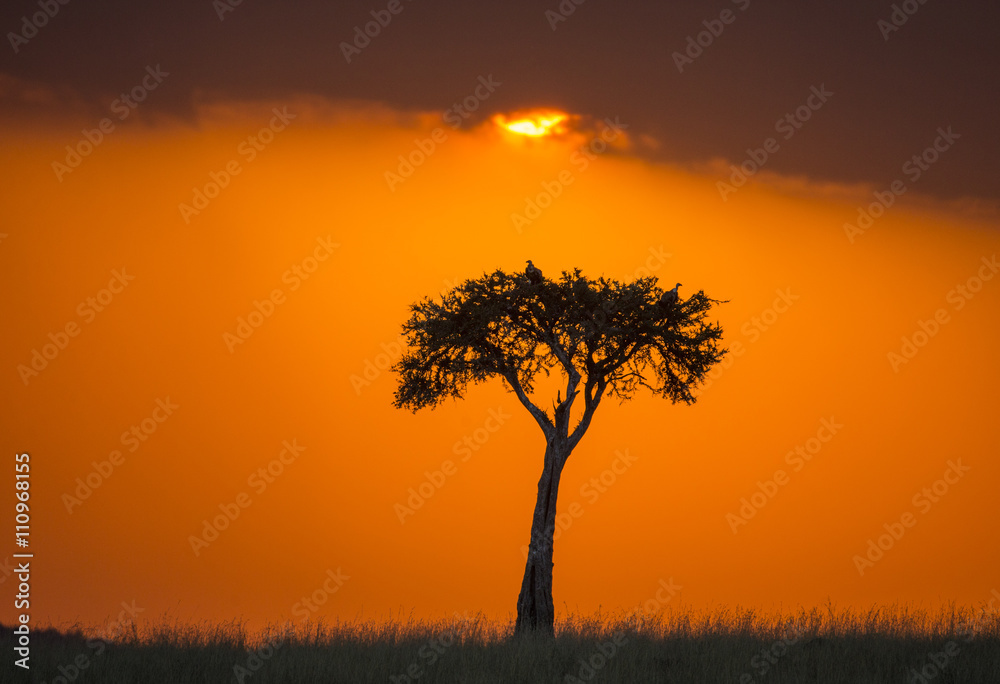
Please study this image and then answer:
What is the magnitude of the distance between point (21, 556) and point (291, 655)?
22.9ft

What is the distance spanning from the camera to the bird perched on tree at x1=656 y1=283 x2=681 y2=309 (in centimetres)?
3091

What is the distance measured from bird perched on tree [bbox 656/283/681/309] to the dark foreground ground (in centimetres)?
1049

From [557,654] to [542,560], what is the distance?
19.6ft

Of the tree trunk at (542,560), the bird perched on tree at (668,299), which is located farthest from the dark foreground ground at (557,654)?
the bird perched on tree at (668,299)

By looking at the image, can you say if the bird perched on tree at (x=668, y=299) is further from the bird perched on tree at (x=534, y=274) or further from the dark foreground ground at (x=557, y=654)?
the dark foreground ground at (x=557, y=654)

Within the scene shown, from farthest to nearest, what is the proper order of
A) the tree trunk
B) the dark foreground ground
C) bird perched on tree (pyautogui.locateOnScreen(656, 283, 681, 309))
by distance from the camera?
1. bird perched on tree (pyautogui.locateOnScreen(656, 283, 681, 309))
2. the tree trunk
3. the dark foreground ground

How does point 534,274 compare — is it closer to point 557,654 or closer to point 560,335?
point 560,335

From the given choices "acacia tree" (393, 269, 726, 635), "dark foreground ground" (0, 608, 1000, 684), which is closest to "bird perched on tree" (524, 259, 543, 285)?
"acacia tree" (393, 269, 726, 635)

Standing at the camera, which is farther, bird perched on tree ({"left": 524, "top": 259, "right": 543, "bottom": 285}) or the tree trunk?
bird perched on tree ({"left": 524, "top": 259, "right": 543, "bottom": 285})

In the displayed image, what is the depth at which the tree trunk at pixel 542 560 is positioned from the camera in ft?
92.8

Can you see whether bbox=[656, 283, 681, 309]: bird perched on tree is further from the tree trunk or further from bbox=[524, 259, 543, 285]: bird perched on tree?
the tree trunk

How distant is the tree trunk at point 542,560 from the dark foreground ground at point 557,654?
2.55 metres

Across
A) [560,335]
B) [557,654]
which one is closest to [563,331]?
[560,335]

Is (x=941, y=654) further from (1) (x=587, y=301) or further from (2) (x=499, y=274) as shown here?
(2) (x=499, y=274)
